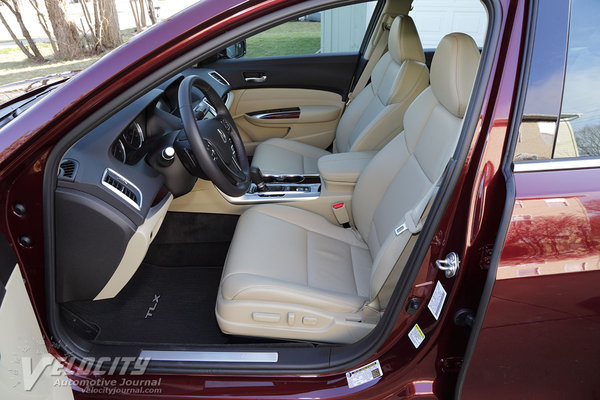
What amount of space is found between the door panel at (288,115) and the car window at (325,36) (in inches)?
18.4

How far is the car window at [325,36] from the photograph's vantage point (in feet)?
17.3

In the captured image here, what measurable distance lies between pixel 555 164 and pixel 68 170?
1.25m

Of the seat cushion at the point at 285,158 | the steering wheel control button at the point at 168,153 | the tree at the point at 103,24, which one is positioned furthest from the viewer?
the tree at the point at 103,24

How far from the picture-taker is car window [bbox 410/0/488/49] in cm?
529

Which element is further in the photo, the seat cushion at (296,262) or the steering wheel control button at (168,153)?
the steering wheel control button at (168,153)

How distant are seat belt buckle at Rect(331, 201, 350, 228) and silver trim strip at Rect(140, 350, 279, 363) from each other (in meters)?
0.96

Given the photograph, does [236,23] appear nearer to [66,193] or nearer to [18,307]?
[66,193]

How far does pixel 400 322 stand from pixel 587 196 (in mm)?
550

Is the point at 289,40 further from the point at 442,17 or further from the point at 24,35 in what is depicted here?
the point at 24,35

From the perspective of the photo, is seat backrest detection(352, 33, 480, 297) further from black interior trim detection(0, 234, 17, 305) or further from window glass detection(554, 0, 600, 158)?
black interior trim detection(0, 234, 17, 305)

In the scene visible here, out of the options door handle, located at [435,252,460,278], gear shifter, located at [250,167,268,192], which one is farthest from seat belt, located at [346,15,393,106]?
door handle, located at [435,252,460,278]

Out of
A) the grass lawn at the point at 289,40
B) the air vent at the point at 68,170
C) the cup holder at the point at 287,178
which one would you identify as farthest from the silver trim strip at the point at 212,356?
the grass lawn at the point at 289,40

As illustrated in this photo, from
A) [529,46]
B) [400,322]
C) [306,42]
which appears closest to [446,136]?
[529,46]

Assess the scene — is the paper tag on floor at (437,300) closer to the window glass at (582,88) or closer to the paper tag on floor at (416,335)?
the paper tag on floor at (416,335)
